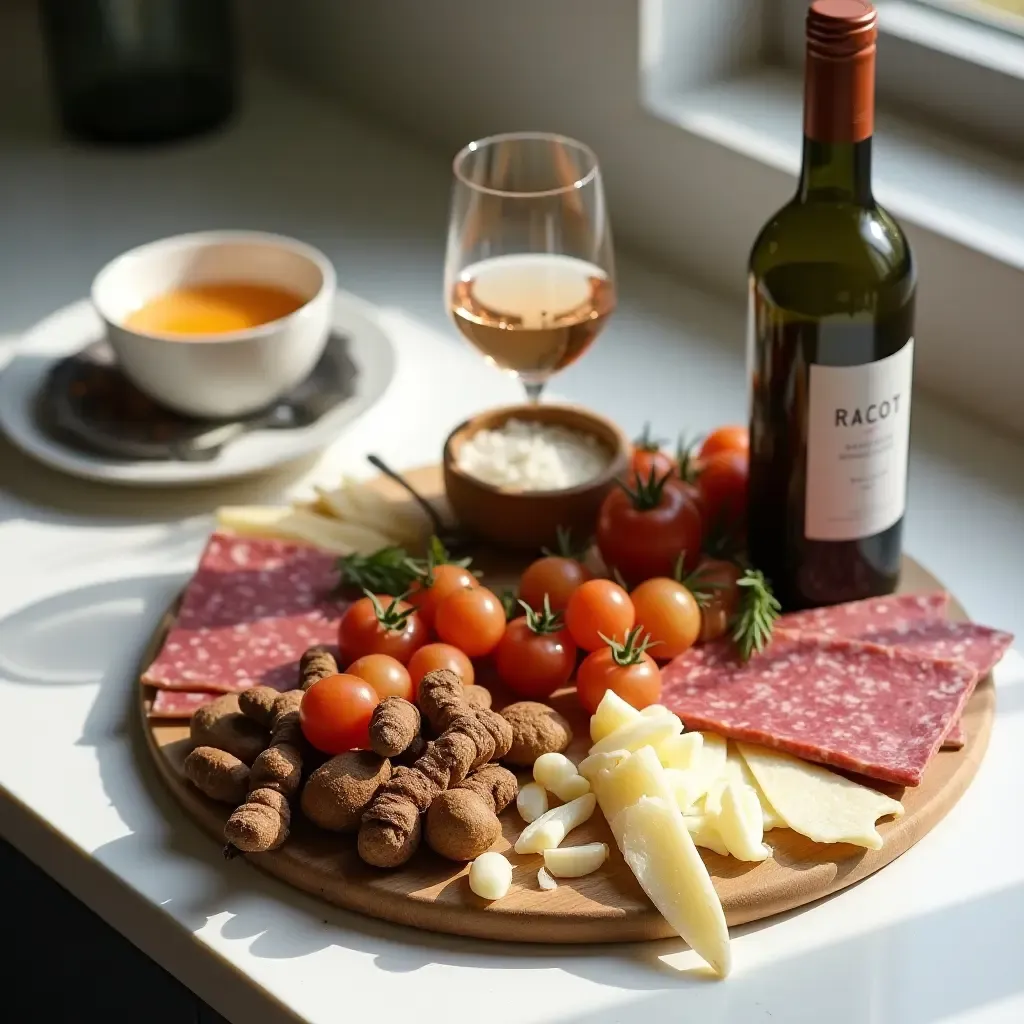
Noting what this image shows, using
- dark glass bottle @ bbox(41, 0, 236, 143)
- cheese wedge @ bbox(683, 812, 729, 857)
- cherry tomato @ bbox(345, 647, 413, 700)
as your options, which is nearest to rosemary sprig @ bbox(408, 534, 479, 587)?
cherry tomato @ bbox(345, 647, 413, 700)

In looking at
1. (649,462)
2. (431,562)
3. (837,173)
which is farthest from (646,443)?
(837,173)

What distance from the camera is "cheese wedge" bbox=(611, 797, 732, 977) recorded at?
3.22 feet

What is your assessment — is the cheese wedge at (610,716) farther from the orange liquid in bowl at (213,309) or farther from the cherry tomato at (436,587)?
the orange liquid in bowl at (213,309)

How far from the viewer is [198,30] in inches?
82.1

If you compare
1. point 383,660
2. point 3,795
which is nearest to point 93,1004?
point 3,795

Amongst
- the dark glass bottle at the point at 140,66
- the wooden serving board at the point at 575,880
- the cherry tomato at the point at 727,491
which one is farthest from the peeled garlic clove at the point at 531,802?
the dark glass bottle at the point at 140,66

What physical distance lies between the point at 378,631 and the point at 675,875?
32 cm

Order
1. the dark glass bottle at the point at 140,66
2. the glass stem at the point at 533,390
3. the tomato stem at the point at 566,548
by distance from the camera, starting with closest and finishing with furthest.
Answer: the tomato stem at the point at 566,548 < the glass stem at the point at 533,390 < the dark glass bottle at the point at 140,66

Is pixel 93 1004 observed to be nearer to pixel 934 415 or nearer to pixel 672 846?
pixel 672 846

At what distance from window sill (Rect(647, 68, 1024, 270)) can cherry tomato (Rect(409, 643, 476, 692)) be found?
60 centimetres

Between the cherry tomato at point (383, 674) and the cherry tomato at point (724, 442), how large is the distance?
0.35m

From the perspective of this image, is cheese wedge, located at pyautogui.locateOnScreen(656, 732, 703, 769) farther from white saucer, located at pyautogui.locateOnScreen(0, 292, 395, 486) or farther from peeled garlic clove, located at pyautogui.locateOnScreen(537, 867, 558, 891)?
white saucer, located at pyautogui.locateOnScreen(0, 292, 395, 486)

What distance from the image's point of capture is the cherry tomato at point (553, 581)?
49.5 inches

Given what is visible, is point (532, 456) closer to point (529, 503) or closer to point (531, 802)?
point (529, 503)
